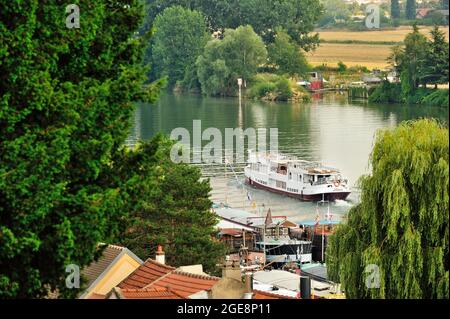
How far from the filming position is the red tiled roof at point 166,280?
11.1 m

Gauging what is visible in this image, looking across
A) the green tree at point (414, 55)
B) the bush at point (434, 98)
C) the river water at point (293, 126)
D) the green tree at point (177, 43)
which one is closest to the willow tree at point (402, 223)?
the river water at point (293, 126)

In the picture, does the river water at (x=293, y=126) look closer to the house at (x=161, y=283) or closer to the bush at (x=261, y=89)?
the bush at (x=261, y=89)

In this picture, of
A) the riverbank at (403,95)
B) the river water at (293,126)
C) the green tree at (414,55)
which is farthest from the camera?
the green tree at (414,55)

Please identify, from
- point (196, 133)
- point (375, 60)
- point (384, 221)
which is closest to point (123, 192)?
point (384, 221)

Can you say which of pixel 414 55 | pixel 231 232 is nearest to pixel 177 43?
pixel 414 55

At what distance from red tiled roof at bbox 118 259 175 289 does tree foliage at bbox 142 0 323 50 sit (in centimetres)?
7328

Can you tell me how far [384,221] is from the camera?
36.5ft

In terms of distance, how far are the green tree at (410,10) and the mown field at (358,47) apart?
2.42 ft

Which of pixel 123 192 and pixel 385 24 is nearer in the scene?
pixel 123 192

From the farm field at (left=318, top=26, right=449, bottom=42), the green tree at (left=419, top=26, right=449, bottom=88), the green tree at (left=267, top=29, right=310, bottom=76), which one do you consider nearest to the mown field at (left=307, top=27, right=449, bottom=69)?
the farm field at (left=318, top=26, right=449, bottom=42)

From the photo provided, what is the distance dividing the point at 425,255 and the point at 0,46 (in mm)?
4609

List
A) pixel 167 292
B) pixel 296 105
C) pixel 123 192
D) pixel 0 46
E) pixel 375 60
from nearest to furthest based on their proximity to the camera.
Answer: pixel 0 46 → pixel 123 192 → pixel 167 292 → pixel 296 105 → pixel 375 60

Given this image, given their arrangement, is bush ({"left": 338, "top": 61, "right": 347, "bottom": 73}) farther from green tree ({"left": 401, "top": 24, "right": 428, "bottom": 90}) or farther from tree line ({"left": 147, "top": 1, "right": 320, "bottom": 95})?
green tree ({"left": 401, "top": 24, "right": 428, "bottom": 90})

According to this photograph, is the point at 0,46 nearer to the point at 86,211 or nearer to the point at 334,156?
the point at 86,211
